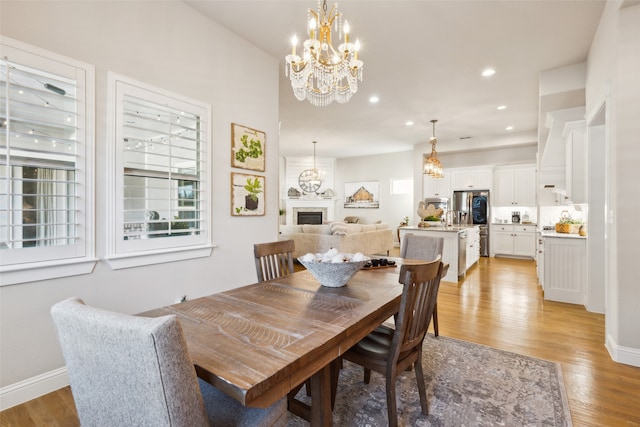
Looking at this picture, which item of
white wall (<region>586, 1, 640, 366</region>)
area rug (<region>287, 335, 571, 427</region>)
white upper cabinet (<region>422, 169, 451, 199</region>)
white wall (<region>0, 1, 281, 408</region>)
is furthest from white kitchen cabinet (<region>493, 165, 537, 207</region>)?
white wall (<region>0, 1, 281, 408</region>)

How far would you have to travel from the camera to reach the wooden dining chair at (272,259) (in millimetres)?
2139

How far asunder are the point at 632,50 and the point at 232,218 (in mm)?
3652

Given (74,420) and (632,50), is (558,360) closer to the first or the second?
(632,50)

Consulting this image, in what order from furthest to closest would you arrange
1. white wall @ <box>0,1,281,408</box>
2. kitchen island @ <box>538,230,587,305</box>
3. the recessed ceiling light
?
the recessed ceiling light, kitchen island @ <box>538,230,587,305</box>, white wall @ <box>0,1,281,408</box>

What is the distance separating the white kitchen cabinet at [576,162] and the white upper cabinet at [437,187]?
13.7 ft

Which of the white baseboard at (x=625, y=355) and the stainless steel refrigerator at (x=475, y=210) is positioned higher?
the stainless steel refrigerator at (x=475, y=210)

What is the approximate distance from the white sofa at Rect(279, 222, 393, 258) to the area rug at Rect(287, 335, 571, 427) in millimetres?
3357

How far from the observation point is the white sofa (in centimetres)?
575

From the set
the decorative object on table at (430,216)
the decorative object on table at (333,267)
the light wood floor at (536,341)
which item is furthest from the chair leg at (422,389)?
the decorative object on table at (430,216)

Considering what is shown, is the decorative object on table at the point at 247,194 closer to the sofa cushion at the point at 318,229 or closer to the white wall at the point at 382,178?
the sofa cushion at the point at 318,229

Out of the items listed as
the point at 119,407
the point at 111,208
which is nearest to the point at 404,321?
the point at 119,407

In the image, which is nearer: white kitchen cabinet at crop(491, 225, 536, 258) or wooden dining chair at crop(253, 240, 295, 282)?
wooden dining chair at crop(253, 240, 295, 282)

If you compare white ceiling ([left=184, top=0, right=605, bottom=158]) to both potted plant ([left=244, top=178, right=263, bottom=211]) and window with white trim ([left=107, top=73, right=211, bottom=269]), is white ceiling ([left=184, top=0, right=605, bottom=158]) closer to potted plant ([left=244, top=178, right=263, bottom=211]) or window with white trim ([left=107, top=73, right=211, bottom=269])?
window with white trim ([left=107, top=73, right=211, bottom=269])

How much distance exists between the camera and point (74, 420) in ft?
5.60
